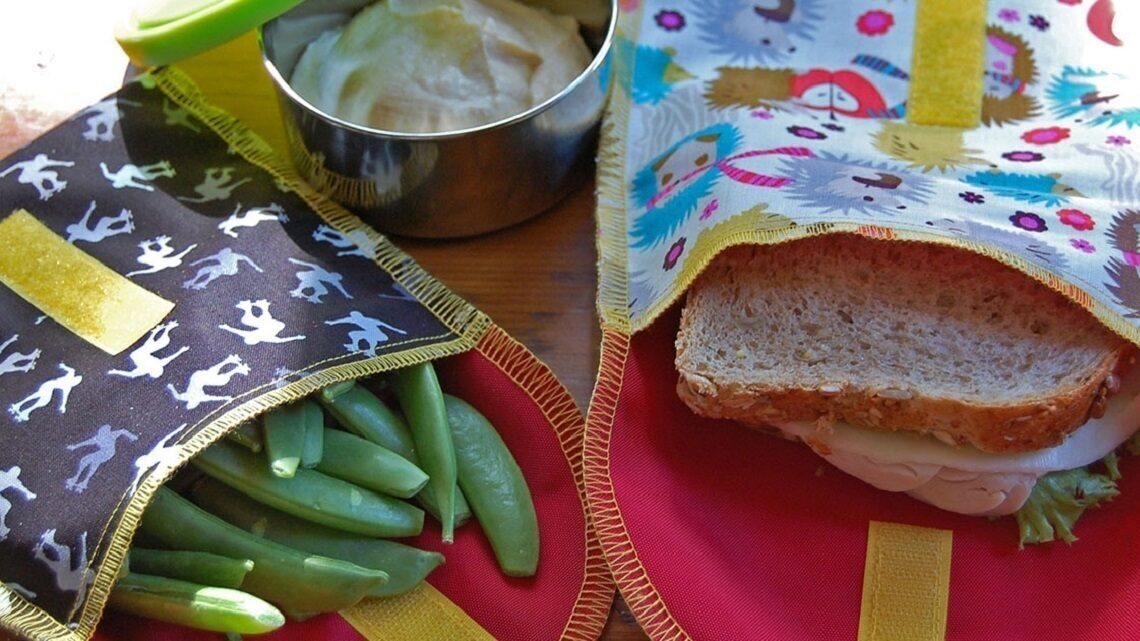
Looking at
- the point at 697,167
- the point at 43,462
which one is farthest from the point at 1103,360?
the point at 43,462

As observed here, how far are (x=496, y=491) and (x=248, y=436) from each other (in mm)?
302

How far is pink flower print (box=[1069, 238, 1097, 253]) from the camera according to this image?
1312 mm

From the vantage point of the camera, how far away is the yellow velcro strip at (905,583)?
1279mm

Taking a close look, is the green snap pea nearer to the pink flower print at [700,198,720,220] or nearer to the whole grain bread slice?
the whole grain bread slice

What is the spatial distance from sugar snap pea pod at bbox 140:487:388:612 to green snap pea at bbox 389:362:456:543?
0.41 feet

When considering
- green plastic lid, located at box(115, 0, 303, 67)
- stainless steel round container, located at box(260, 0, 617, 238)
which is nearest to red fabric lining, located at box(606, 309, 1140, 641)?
stainless steel round container, located at box(260, 0, 617, 238)

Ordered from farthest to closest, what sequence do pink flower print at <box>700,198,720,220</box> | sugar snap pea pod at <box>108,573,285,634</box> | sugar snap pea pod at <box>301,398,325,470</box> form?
pink flower print at <box>700,198,720,220</box>, sugar snap pea pod at <box>301,398,325,470</box>, sugar snap pea pod at <box>108,573,285,634</box>

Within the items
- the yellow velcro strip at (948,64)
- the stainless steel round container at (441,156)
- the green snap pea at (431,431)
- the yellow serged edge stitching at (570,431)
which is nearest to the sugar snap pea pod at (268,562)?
the green snap pea at (431,431)

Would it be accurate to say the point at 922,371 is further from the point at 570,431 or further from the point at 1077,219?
the point at 570,431

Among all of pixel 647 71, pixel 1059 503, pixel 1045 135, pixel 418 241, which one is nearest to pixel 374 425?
pixel 418 241

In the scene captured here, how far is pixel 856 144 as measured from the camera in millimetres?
1543

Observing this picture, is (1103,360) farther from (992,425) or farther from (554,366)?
(554,366)

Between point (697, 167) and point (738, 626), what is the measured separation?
617 millimetres

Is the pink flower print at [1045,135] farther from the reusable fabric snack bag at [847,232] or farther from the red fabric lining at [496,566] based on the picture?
the red fabric lining at [496,566]
